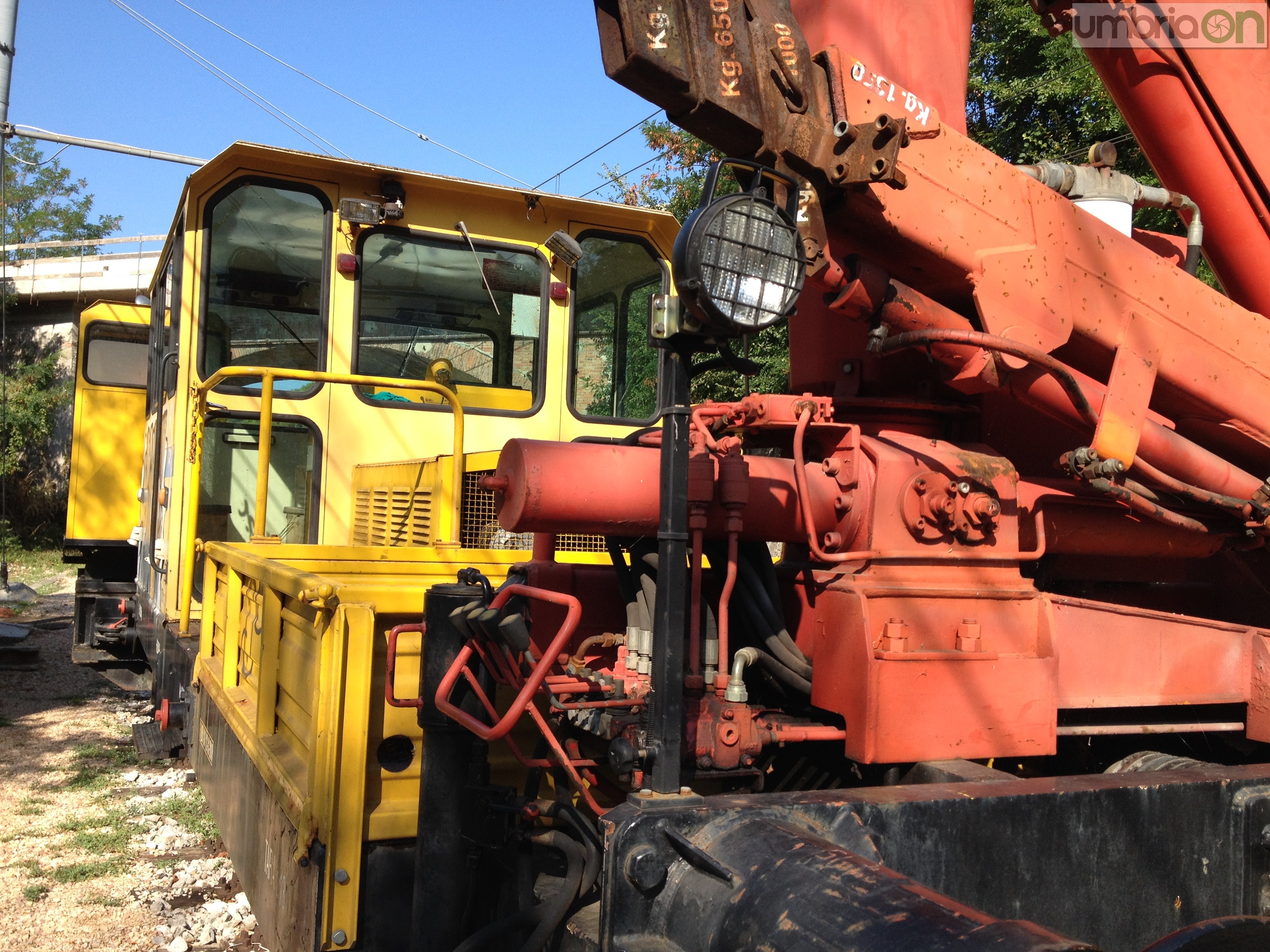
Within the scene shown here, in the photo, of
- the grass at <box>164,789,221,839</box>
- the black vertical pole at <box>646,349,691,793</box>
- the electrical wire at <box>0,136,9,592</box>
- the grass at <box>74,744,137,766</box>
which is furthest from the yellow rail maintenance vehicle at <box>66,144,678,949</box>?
the electrical wire at <box>0,136,9,592</box>

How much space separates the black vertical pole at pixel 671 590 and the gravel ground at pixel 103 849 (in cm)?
255

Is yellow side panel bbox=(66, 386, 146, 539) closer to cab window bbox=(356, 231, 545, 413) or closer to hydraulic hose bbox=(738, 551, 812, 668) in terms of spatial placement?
cab window bbox=(356, 231, 545, 413)

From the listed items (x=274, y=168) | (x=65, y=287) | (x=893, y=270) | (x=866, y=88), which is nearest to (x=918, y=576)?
(x=893, y=270)

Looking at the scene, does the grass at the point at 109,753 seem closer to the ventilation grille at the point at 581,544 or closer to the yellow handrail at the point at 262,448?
the yellow handrail at the point at 262,448

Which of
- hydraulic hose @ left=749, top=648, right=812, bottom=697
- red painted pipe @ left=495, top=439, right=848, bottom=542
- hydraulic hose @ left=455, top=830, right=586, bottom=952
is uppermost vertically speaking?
red painted pipe @ left=495, top=439, right=848, bottom=542

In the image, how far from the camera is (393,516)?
4.61 m

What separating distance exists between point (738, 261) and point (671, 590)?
576 mm

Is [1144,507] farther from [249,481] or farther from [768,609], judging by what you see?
[249,481]

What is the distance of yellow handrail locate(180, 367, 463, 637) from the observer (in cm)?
392

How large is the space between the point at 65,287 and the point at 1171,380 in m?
26.2

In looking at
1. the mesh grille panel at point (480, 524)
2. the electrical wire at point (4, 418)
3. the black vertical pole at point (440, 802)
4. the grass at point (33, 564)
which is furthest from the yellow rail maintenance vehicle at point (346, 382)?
the grass at point (33, 564)

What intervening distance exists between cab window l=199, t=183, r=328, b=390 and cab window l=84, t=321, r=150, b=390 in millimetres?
3109

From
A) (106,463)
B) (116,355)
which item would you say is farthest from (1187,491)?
(116,355)

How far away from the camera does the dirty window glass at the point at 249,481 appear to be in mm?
5008
